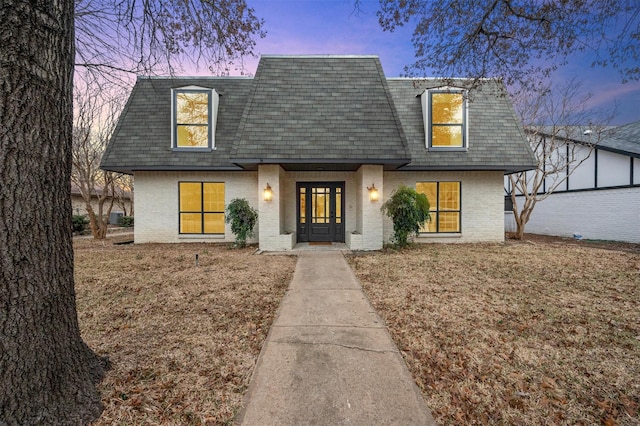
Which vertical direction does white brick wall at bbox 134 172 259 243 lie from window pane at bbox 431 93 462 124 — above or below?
below

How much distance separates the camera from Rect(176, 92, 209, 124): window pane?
393 inches

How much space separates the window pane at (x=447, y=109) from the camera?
392 inches

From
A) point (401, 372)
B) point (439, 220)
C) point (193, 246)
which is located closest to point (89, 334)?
point (401, 372)

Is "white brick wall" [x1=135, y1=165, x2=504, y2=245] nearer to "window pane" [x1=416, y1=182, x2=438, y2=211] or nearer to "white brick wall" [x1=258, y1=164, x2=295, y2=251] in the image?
"window pane" [x1=416, y1=182, x2=438, y2=211]

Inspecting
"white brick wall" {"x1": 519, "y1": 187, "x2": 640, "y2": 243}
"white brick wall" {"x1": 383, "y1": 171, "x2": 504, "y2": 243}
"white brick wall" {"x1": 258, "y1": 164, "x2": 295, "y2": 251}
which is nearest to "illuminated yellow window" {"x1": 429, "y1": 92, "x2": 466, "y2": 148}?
"white brick wall" {"x1": 383, "y1": 171, "x2": 504, "y2": 243}

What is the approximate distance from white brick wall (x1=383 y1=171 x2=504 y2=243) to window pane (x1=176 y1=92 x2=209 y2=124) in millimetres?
7065

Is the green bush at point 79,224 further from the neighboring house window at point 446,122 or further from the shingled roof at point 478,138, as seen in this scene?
the neighboring house window at point 446,122

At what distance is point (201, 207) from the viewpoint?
1061cm

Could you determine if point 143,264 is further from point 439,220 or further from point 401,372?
point 439,220

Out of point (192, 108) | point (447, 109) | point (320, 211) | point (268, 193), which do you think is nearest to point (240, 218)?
point (268, 193)

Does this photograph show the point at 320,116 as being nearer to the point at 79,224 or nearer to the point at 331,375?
the point at 331,375

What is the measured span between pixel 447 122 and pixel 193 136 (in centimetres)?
923

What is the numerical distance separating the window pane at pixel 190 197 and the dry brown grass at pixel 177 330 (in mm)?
3837

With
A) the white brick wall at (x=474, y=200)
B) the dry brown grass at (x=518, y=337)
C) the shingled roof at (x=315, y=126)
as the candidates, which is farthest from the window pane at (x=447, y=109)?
the dry brown grass at (x=518, y=337)
